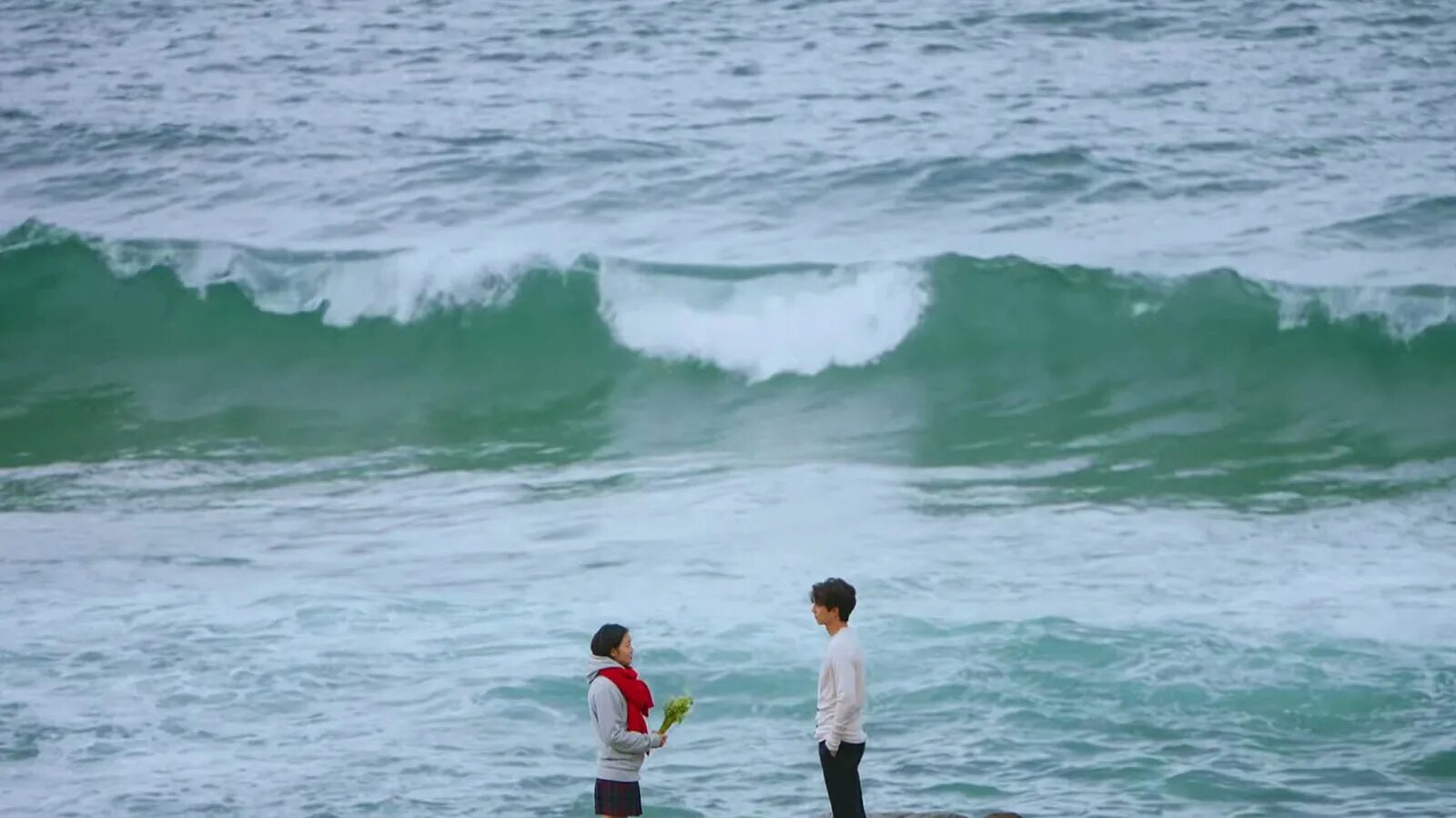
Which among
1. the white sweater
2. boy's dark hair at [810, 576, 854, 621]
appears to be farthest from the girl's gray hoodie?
boy's dark hair at [810, 576, 854, 621]

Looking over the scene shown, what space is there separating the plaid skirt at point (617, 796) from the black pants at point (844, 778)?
811 millimetres

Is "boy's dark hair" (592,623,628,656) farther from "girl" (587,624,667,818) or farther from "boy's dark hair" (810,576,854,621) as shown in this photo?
"boy's dark hair" (810,576,854,621)

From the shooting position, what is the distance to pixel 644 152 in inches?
909

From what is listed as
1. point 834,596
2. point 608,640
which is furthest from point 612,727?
point 834,596

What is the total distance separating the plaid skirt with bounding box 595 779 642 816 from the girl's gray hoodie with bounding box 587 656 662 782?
0.20ft

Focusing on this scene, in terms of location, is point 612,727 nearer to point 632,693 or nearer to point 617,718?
point 617,718

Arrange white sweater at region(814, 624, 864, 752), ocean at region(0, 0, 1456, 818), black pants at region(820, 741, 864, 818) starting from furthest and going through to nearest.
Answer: ocean at region(0, 0, 1456, 818), black pants at region(820, 741, 864, 818), white sweater at region(814, 624, 864, 752)

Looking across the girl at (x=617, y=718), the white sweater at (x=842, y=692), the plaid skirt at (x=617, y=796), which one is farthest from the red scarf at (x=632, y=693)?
the white sweater at (x=842, y=692)

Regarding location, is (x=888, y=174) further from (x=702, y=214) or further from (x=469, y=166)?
(x=469, y=166)

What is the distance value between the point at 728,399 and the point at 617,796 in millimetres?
10862

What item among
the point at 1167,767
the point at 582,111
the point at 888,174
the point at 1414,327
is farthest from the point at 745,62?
the point at 1167,767

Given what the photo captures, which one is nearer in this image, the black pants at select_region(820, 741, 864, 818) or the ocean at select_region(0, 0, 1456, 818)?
the black pants at select_region(820, 741, 864, 818)

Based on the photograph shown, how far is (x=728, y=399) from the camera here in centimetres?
1850

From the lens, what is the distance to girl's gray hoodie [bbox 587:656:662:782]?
756 centimetres
